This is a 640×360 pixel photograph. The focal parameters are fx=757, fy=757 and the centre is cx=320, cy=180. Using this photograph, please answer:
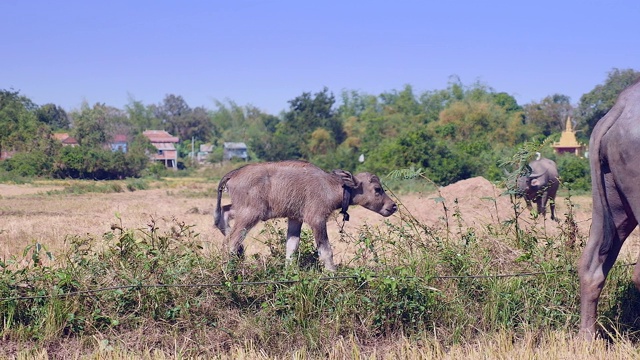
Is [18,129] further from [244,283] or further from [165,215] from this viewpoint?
[244,283]

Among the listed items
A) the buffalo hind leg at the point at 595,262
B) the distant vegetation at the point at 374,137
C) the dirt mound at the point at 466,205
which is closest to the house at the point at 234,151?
the distant vegetation at the point at 374,137

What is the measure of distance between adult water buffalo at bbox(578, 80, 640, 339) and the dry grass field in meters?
0.47

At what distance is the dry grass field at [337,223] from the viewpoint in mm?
5883

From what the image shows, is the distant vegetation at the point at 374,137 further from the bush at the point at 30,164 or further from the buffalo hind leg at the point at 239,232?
the buffalo hind leg at the point at 239,232

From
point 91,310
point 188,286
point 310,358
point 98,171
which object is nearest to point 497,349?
point 310,358

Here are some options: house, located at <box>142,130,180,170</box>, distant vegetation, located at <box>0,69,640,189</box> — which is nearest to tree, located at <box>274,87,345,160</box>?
distant vegetation, located at <box>0,69,640,189</box>

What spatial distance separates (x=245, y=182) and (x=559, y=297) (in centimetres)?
362

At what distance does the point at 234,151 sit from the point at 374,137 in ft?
75.7

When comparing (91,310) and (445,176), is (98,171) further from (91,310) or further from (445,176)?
(91,310)

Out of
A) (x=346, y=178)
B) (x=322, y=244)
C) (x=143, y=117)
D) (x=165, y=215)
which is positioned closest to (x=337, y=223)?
(x=322, y=244)

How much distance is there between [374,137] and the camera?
169ft

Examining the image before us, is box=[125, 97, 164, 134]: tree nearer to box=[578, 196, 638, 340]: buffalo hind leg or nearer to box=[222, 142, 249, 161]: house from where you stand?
box=[222, 142, 249, 161]: house

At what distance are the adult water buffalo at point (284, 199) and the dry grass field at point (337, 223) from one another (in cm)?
33

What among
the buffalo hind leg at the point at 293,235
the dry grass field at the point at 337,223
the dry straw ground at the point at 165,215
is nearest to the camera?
the dry grass field at the point at 337,223
